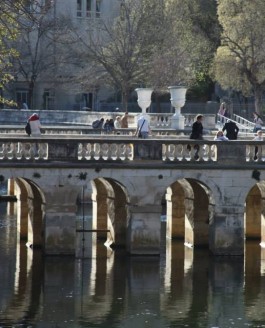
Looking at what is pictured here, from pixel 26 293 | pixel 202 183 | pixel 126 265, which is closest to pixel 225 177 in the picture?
pixel 202 183

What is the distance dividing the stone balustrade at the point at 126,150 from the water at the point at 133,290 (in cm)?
292

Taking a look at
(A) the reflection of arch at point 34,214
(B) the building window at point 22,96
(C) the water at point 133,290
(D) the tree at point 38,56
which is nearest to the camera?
(C) the water at point 133,290

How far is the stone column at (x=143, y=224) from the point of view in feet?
145

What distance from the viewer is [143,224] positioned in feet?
145

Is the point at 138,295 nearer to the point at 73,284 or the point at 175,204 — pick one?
the point at 73,284

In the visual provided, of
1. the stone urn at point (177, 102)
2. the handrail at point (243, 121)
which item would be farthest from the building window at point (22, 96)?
the stone urn at point (177, 102)

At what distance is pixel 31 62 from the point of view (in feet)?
330

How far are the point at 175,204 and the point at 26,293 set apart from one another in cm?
1028

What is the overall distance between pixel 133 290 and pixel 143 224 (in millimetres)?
4371

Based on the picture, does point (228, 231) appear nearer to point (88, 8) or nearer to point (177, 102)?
point (177, 102)

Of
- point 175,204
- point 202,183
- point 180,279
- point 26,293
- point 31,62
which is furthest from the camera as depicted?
point 31,62

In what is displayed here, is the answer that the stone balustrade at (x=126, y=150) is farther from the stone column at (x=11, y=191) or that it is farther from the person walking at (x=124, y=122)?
the person walking at (x=124, y=122)

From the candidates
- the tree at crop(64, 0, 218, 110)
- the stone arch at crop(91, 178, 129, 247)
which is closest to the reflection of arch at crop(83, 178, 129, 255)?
the stone arch at crop(91, 178, 129, 247)

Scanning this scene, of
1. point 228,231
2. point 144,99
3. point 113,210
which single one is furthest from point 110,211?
point 144,99
